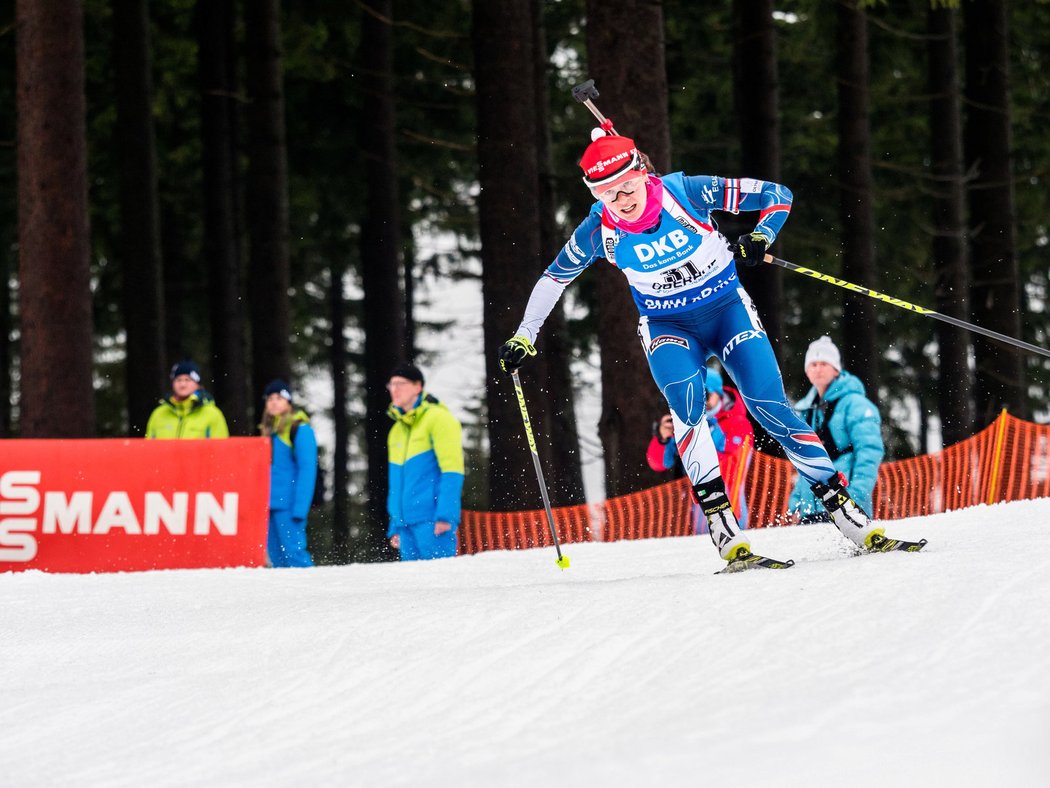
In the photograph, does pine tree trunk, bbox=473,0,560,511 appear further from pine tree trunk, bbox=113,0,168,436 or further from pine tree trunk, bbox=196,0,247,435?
pine tree trunk, bbox=196,0,247,435

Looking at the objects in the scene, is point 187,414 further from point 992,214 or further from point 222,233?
point 992,214

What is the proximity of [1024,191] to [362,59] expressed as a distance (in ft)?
31.4

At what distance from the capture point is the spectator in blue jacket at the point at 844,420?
337 inches

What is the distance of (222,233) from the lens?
1888 cm

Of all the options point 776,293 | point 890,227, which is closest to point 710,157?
point 890,227

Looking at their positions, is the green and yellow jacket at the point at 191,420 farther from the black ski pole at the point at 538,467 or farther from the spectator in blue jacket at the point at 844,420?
the spectator in blue jacket at the point at 844,420

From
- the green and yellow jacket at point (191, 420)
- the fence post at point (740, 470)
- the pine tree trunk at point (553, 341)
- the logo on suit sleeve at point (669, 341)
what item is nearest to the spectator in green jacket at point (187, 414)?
the green and yellow jacket at point (191, 420)

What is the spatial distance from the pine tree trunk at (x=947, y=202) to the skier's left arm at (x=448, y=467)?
9.92m

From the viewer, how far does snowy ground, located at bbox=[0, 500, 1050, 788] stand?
3.38 m

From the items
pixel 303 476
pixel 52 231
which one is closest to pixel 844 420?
pixel 303 476

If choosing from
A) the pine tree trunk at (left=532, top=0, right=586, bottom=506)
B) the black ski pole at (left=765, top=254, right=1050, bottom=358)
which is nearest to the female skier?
the black ski pole at (left=765, top=254, right=1050, bottom=358)

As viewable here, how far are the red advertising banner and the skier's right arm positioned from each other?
295cm

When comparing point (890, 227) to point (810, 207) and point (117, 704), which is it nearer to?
point (810, 207)

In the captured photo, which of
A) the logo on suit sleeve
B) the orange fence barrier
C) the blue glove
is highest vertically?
the blue glove
